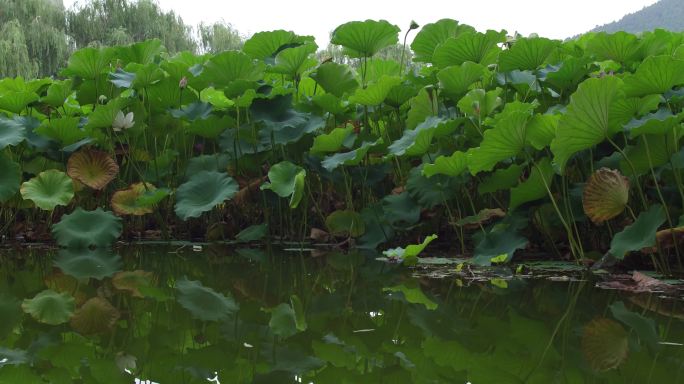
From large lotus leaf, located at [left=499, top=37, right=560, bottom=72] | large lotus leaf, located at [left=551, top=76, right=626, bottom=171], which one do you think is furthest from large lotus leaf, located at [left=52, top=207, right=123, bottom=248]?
large lotus leaf, located at [left=551, top=76, right=626, bottom=171]

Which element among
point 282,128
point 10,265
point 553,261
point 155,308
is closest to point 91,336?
point 155,308

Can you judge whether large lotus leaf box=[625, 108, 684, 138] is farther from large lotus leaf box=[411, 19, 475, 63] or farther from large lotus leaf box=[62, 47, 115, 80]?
large lotus leaf box=[62, 47, 115, 80]

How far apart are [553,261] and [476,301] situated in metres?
0.64

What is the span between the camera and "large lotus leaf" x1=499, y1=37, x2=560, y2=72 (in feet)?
7.07

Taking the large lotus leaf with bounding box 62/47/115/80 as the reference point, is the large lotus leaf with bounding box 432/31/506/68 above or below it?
below

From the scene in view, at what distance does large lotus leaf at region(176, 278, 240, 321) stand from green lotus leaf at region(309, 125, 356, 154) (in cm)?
80

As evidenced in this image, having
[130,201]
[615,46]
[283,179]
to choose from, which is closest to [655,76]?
[615,46]

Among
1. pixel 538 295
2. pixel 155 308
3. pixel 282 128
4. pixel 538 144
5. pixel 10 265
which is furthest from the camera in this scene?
pixel 282 128

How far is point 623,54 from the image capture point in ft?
7.83

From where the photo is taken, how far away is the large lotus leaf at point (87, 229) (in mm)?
2590

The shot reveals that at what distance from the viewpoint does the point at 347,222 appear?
2568 millimetres

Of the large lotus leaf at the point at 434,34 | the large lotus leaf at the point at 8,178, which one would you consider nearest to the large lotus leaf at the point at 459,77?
the large lotus leaf at the point at 434,34

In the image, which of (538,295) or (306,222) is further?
(306,222)

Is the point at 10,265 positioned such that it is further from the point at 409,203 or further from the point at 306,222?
the point at 409,203
